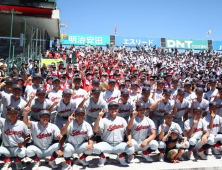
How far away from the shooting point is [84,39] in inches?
1401

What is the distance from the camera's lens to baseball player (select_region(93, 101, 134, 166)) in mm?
5143

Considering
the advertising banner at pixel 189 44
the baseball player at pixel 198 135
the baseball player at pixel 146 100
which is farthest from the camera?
the advertising banner at pixel 189 44

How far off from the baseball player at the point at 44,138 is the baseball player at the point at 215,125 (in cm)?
403

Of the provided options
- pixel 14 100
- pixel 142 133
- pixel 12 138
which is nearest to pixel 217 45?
pixel 142 133

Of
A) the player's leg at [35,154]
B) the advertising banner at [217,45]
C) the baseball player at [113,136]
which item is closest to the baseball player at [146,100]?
the baseball player at [113,136]

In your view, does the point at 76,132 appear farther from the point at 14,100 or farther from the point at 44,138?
the point at 14,100

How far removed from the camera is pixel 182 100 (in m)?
6.36

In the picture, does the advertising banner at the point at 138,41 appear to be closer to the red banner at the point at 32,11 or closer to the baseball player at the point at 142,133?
the red banner at the point at 32,11

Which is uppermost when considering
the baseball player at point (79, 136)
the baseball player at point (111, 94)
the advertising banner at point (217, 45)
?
the advertising banner at point (217, 45)

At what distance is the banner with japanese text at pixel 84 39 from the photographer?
115ft

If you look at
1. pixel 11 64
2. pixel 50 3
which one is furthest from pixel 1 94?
pixel 50 3

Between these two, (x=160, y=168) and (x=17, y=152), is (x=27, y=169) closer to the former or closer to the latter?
(x=17, y=152)

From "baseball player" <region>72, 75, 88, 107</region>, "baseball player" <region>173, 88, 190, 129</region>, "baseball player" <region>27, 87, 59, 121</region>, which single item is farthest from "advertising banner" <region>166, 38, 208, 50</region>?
"baseball player" <region>27, 87, 59, 121</region>

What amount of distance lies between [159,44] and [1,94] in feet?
115
